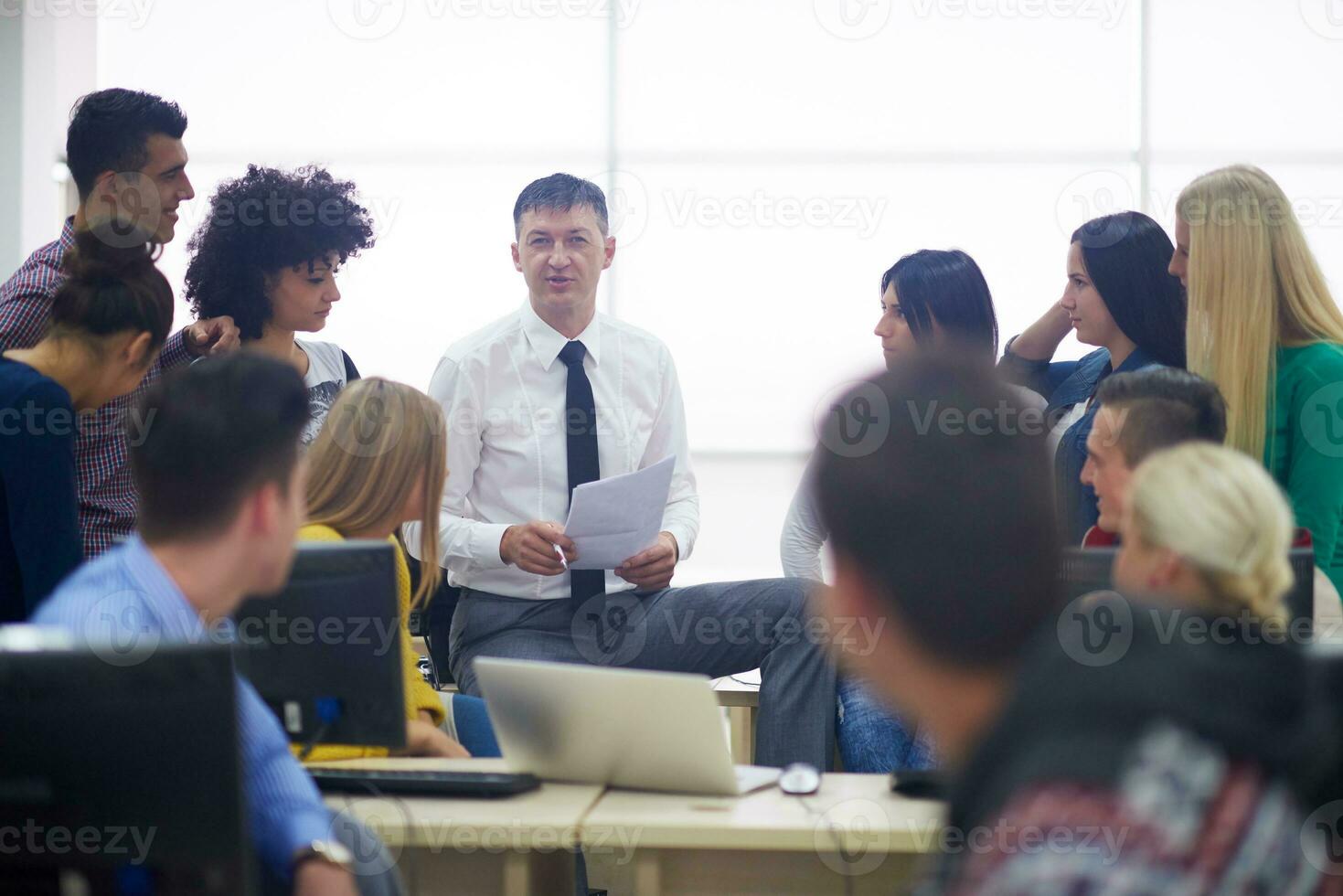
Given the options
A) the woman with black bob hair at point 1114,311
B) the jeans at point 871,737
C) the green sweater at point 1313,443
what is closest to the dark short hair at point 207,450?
the jeans at point 871,737

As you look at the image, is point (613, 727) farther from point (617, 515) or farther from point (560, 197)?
point (560, 197)

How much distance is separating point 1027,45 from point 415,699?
4.08m

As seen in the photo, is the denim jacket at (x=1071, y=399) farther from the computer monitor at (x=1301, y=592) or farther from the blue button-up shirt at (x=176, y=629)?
the blue button-up shirt at (x=176, y=629)

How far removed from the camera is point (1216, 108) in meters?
5.32

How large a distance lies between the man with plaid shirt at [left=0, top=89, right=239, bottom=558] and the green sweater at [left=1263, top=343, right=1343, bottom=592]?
238 centimetres

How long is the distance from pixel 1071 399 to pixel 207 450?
2520 millimetres

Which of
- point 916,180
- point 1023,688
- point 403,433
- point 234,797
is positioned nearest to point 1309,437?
point 403,433

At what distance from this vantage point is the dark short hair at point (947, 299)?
11.3ft

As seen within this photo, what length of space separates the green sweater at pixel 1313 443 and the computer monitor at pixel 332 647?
75.6 inches

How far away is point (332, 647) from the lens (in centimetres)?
184

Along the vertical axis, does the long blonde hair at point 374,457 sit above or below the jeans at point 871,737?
above

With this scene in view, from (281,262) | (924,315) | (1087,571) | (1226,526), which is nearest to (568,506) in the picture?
(281,262)

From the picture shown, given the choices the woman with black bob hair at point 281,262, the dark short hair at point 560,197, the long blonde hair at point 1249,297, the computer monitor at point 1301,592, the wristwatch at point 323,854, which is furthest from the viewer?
the dark short hair at point 560,197

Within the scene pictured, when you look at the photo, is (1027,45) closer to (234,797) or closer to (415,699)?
(415,699)
